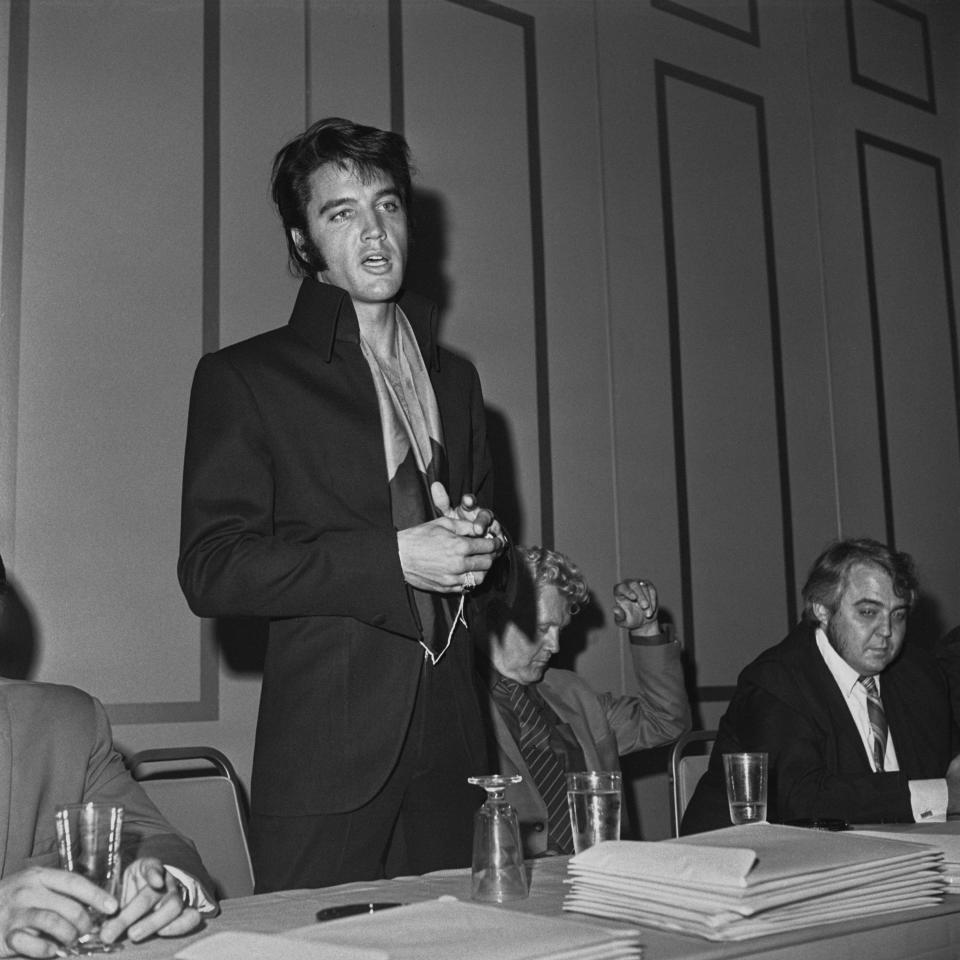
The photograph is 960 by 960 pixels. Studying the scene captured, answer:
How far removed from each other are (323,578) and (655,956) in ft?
2.83

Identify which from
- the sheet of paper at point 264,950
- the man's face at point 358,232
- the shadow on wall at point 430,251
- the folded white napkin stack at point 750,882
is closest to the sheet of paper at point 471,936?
the sheet of paper at point 264,950

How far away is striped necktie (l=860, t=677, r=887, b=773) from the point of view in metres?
2.80

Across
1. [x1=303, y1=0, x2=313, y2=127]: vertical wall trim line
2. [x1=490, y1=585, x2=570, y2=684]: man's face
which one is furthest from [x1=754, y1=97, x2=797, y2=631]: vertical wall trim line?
[x1=303, y1=0, x2=313, y2=127]: vertical wall trim line

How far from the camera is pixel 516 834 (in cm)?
132

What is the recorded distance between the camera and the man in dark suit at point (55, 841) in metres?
1.07

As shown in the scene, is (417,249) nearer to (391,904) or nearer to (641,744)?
(641,744)

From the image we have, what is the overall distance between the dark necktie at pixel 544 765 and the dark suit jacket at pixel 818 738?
338 millimetres

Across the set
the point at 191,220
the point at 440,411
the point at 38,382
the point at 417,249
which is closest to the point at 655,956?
the point at 440,411

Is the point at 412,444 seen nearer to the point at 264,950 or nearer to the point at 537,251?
the point at 264,950

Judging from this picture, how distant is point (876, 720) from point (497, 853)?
1821mm

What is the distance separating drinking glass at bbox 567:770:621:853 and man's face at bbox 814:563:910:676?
5.45 ft

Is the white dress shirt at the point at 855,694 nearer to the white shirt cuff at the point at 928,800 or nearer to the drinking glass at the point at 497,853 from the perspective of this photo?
the white shirt cuff at the point at 928,800

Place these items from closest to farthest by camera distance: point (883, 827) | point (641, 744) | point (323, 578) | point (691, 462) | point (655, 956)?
point (655, 956) → point (323, 578) → point (883, 827) → point (641, 744) → point (691, 462)

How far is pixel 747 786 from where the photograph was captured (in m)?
1.64
